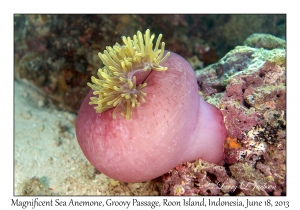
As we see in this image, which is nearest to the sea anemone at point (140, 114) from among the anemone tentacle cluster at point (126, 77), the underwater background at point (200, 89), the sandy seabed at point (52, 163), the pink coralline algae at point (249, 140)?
the anemone tentacle cluster at point (126, 77)

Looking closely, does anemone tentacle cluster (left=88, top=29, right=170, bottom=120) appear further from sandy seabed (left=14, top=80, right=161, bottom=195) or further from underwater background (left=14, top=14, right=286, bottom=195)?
sandy seabed (left=14, top=80, right=161, bottom=195)

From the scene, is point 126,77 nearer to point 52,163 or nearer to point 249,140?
point 249,140

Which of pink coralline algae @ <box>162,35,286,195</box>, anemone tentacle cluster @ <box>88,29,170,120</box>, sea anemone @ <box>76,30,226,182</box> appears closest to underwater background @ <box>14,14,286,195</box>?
pink coralline algae @ <box>162,35,286,195</box>

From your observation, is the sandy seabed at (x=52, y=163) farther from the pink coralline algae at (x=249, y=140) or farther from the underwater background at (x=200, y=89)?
the pink coralline algae at (x=249, y=140)

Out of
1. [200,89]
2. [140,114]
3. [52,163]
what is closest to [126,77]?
[140,114]
